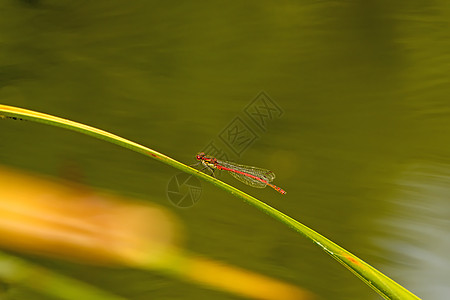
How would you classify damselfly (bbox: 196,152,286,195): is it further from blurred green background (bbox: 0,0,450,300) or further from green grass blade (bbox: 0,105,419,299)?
green grass blade (bbox: 0,105,419,299)

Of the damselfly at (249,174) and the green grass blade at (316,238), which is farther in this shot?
the damselfly at (249,174)

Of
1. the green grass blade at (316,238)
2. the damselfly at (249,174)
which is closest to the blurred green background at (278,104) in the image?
the damselfly at (249,174)

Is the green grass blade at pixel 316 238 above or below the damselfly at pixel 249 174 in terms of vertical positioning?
below

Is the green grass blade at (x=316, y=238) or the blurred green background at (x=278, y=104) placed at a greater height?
the blurred green background at (x=278, y=104)

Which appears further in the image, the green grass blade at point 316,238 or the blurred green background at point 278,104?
the blurred green background at point 278,104

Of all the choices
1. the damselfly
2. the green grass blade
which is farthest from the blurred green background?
the green grass blade

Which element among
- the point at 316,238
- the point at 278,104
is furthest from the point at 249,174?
the point at 316,238

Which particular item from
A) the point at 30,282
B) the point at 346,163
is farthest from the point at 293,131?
the point at 30,282

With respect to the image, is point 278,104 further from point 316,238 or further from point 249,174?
point 316,238

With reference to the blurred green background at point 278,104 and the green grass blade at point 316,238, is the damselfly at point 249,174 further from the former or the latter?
the green grass blade at point 316,238
